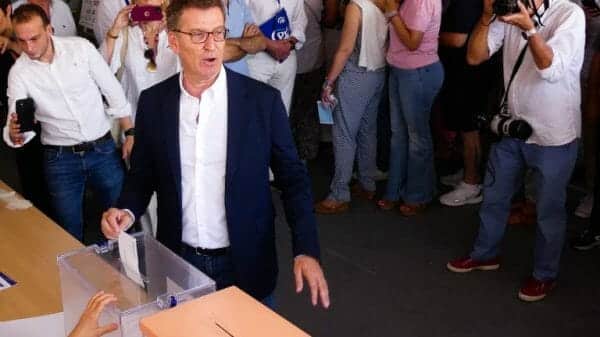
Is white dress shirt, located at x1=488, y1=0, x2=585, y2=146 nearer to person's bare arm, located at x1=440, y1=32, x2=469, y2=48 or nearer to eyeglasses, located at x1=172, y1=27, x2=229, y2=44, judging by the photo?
person's bare arm, located at x1=440, y1=32, x2=469, y2=48

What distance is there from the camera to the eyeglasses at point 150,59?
3369 mm

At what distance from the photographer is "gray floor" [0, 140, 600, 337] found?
339 centimetres

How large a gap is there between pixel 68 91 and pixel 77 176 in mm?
385

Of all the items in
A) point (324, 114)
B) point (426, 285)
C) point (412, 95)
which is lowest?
point (426, 285)

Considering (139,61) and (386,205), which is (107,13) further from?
(386,205)

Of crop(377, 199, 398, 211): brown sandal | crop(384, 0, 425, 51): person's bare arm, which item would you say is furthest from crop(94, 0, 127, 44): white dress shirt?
crop(377, 199, 398, 211): brown sandal

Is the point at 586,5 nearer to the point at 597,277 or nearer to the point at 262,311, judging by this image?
the point at 597,277

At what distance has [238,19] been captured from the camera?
12.9 ft

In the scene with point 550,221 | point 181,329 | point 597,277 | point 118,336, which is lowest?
point 597,277

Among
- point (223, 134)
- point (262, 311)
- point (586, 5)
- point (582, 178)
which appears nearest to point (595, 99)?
point (586, 5)

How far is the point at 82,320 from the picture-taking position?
64.8 inches

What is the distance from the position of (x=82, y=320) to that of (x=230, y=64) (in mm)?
2328

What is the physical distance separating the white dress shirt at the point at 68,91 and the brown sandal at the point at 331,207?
169 cm

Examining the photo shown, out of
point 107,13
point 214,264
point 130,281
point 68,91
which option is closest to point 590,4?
point 107,13
